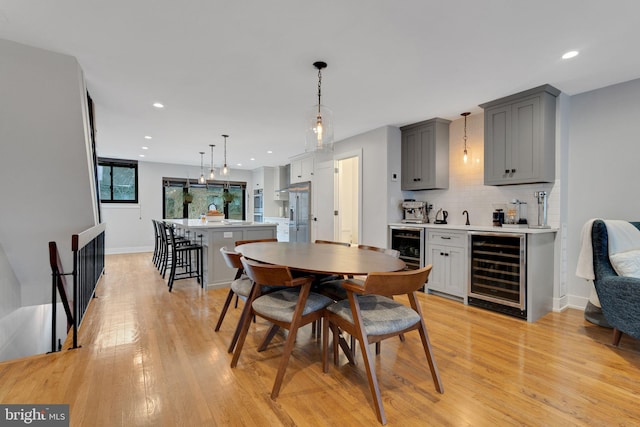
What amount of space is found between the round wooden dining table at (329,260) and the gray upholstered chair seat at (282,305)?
27 centimetres

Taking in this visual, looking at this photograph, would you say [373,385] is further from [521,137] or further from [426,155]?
[426,155]

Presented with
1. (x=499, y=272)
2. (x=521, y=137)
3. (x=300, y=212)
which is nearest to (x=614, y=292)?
(x=499, y=272)

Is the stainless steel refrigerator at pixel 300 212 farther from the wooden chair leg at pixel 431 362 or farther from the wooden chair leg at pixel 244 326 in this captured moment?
the wooden chair leg at pixel 431 362

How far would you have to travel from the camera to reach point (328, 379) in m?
1.95

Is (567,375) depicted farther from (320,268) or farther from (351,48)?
(351,48)

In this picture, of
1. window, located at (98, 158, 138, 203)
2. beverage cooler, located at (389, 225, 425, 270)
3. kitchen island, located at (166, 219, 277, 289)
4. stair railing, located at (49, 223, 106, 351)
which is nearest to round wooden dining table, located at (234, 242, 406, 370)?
stair railing, located at (49, 223, 106, 351)

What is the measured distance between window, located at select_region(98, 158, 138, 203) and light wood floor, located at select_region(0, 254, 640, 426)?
575cm

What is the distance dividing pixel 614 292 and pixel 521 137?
70.3 inches

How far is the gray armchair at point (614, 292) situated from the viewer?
2.24 m

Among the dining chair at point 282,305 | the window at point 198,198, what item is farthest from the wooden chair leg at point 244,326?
the window at point 198,198

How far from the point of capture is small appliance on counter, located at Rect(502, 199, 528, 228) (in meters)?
3.56

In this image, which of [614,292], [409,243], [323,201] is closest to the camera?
[614,292]

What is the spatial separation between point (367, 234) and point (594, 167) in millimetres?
2890

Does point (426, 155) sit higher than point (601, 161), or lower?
higher
